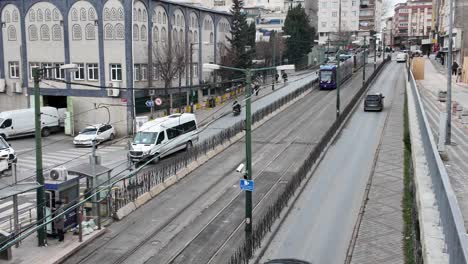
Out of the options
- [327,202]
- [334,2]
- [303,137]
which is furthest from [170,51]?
[334,2]

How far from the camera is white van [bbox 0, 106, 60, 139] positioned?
40.3 m

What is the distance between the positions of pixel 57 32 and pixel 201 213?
101ft

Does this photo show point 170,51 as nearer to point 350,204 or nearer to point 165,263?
point 350,204

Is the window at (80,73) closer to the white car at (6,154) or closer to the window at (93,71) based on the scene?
the window at (93,71)

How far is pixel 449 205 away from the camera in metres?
9.80

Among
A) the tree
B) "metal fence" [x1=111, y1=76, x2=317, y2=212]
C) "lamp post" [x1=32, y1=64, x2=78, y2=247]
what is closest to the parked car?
"metal fence" [x1=111, y1=76, x2=317, y2=212]

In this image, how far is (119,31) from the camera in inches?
1745

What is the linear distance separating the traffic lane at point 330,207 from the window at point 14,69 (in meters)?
30.5

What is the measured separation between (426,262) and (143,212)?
13520mm

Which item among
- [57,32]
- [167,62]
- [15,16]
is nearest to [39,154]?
[167,62]

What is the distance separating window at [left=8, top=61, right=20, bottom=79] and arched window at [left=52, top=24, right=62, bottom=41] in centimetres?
522

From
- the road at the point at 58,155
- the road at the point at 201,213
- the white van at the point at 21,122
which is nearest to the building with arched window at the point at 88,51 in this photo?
the white van at the point at 21,122

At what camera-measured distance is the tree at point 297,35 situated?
289 ft

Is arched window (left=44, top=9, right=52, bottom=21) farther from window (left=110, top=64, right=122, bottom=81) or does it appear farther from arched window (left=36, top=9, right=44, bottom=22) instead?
window (left=110, top=64, right=122, bottom=81)
